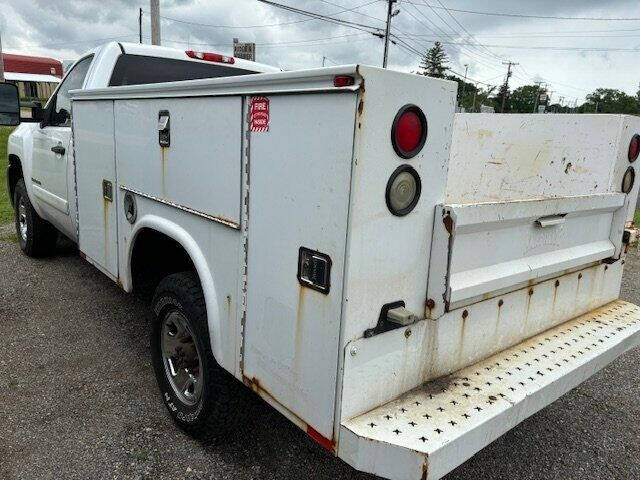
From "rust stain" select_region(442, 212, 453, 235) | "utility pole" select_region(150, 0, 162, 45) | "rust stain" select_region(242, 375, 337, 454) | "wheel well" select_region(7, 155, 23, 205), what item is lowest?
"rust stain" select_region(242, 375, 337, 454)

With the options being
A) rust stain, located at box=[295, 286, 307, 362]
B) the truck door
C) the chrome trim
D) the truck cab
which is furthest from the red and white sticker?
the truck door

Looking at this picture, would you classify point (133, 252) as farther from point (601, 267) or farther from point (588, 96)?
point (588, 96)

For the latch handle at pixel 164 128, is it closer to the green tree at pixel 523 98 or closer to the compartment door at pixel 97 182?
the compartment door at pixel 97 182

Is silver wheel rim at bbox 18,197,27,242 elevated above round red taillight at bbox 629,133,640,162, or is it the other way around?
round red taillight at bbox 629,133,640,162

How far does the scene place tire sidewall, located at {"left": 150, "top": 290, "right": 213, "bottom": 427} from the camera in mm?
2392

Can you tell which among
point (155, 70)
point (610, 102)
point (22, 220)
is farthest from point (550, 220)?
point (610, 102)

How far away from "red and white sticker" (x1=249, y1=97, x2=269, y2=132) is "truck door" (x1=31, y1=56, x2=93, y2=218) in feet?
8.60

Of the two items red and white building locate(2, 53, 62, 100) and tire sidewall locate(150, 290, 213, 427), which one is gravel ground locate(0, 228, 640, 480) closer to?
tire sidewall locate(150, 290, 213, 427)

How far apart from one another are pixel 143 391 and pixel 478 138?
240cm

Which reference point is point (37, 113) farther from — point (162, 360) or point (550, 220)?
point (550, 220)

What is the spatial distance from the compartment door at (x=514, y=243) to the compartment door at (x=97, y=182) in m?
2.18

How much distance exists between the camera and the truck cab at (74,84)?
12.9 feet

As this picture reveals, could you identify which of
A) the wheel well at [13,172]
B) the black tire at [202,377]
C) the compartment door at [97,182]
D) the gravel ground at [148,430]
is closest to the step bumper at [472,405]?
the gravel ground at [148,430]

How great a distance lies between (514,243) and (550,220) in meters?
0.24
